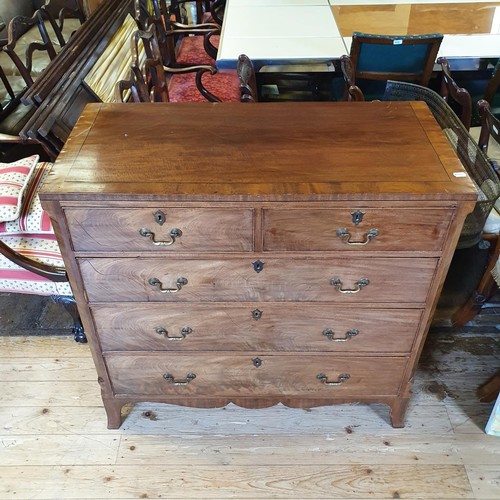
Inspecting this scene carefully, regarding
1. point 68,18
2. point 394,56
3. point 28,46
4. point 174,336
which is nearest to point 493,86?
point 394,56

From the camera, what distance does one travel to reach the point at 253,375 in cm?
141

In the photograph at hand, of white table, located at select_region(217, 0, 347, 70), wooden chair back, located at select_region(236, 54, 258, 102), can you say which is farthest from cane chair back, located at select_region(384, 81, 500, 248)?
white table, located at select_region(217, 0, 347, 70)

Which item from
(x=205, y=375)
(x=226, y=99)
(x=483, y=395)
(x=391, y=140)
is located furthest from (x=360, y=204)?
(x=226, y=99)

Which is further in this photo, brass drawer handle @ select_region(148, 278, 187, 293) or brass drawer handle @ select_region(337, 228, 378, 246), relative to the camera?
brass drawer handle @ select_region(148, 278, 187, 293)

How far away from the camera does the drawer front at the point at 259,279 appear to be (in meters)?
1.15

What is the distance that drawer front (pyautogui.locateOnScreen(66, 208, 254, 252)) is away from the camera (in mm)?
1057

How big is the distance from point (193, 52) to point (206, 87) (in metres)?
0.65

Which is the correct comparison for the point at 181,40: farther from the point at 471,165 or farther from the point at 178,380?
the point at 178,380

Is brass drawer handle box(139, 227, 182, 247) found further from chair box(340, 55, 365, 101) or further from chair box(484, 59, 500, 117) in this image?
chair box(484, 59, 500, 117)

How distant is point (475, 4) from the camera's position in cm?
281

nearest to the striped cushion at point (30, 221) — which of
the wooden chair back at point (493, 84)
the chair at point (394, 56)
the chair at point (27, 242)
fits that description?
the chair at point (27, 242)

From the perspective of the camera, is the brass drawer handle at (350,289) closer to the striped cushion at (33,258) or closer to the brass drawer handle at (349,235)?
the brass drawer handle at (349,235)

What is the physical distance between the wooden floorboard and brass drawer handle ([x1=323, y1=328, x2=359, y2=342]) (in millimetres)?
421

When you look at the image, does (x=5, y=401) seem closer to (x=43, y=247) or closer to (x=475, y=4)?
(x=43, y=247)
